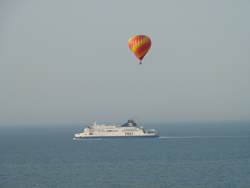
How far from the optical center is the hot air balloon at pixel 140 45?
5484cm

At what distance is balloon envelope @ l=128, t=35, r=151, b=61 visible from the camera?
54844 millimetres

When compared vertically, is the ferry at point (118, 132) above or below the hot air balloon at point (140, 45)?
below

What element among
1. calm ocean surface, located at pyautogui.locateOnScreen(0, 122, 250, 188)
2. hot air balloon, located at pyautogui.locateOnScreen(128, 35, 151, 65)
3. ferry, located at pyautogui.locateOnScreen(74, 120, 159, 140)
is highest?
hot air balloon, located at pyautogui.locateOnScreen(128, 35, 151, 65)

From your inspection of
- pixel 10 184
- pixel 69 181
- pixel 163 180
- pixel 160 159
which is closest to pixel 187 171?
pixel 163 180

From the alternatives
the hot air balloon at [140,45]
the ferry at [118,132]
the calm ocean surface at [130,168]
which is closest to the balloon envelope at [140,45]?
the hot air balloon at [140,45]

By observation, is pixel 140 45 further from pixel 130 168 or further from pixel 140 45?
pixel 130 168

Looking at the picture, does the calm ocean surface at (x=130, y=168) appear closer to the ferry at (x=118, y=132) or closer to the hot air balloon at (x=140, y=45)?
the hot air balloon at (x=140, y=45)

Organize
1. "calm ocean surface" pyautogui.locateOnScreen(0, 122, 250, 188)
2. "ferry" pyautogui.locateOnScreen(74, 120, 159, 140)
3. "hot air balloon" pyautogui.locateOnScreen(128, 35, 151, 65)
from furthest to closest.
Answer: "ferry" pyautogui.locateOnScreen(74, 120, 159, 140) → "hot air balloon" pyautogui.locateOnScreen(128, 35, 151, 65) → "calm ocean surface" pyautogui.locateOnScreen(0, 122, 250, 188)

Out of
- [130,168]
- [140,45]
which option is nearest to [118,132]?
[130,168]

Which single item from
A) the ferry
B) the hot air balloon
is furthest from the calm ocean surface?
the ferry

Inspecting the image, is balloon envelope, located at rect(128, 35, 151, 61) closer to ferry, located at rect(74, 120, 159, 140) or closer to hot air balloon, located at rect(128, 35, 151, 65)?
hot air balloon, located at rect(128, 35, 151, 65)

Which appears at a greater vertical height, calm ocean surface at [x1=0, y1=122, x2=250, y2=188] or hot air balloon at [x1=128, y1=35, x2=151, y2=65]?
hot air balloon at [x1=128, y1=35, x2=151, y2=65]

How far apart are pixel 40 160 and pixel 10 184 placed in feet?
76.3

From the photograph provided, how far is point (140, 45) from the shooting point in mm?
54812
